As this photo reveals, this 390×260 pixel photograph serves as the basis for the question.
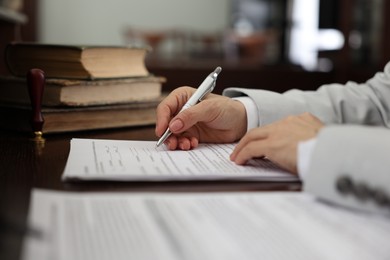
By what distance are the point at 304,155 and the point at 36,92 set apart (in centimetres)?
46

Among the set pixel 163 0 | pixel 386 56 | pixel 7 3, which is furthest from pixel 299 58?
pixel 7 3

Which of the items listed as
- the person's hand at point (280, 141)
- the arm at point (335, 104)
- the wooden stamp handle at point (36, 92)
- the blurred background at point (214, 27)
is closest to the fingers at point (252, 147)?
the person's hand at point (280, 141)

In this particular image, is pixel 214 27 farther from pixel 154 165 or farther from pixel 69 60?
pixel 154 165

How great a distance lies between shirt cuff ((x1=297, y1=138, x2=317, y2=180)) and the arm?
294mm

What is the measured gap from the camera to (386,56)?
9.74 feet

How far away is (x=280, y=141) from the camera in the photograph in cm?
66

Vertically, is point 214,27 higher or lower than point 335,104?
higher

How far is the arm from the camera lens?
0.93 meters

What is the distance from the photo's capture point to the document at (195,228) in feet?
1.27

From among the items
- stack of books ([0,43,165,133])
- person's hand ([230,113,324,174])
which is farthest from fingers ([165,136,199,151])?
stack of books ([0,43,165,133])

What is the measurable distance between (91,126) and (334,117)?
0.42 m

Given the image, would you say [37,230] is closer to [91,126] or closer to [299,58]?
[91,126]

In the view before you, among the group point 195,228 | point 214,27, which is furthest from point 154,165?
point 214,27

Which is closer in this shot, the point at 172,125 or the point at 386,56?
the point at 172,125
